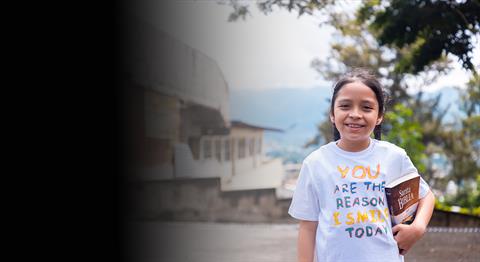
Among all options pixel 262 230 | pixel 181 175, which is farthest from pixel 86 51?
pixel 262 230

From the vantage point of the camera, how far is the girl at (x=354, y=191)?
1.27 m

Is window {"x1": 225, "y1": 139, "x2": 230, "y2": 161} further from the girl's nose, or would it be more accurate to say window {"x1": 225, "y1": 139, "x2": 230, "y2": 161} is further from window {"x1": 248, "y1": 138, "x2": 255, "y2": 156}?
the girl's nose

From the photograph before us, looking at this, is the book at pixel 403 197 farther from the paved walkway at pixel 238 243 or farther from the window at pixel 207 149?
Answer: the window at pixel 207 149

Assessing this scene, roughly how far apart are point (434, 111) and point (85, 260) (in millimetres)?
6620

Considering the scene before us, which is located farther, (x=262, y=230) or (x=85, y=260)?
(x=262, y=230)

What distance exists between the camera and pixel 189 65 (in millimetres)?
6328

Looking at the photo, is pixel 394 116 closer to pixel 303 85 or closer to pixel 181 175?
pixel 303 85

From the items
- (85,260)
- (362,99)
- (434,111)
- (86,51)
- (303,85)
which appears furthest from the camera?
(434,111)

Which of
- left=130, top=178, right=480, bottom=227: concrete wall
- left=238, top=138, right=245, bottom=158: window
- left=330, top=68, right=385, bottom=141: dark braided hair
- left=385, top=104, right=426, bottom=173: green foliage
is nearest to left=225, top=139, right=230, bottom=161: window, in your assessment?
left=238, top=138, right=245, bottom=158: window

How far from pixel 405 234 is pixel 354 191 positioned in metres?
0.14

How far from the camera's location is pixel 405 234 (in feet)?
4.27

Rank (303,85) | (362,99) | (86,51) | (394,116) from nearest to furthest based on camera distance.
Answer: (362,99), (86,51), (394,116), (303,85)

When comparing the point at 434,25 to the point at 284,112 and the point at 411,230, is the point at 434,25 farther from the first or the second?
the point at 411,230

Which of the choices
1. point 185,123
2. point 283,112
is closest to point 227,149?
point 185,123
